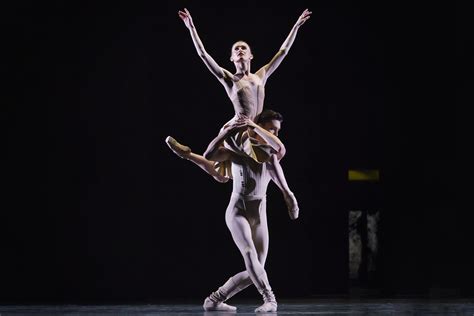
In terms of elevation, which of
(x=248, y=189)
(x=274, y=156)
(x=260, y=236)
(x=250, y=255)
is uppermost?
(x=274, y=156)

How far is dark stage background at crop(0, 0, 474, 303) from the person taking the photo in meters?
7.53

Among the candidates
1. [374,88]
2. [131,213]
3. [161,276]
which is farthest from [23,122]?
[374,88]

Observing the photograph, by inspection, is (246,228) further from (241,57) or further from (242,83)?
(241,57)

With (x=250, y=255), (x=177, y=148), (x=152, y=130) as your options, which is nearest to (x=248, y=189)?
(x=250, y=255)

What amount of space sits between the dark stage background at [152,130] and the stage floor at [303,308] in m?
1.08

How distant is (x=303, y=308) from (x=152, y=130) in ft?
8.14

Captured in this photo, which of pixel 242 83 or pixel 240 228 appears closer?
pixel 240 228

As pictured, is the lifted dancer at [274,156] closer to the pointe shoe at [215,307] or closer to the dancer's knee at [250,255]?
the dancer's knee at [250,255]

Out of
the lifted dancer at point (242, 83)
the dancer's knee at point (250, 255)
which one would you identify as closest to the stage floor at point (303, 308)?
the dancer's knee at point (250, 255)

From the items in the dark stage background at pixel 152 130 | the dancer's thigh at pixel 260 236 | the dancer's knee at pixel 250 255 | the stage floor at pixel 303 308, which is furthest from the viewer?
the dark stage background at pixel 152 130


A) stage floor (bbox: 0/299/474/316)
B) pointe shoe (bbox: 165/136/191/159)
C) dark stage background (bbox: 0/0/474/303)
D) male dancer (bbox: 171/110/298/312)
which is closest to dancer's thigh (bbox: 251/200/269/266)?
male dancer (bbox: 171/110/298/312)

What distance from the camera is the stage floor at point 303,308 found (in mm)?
5344

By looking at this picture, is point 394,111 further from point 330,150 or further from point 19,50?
point 19,50

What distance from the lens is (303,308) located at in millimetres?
5762
